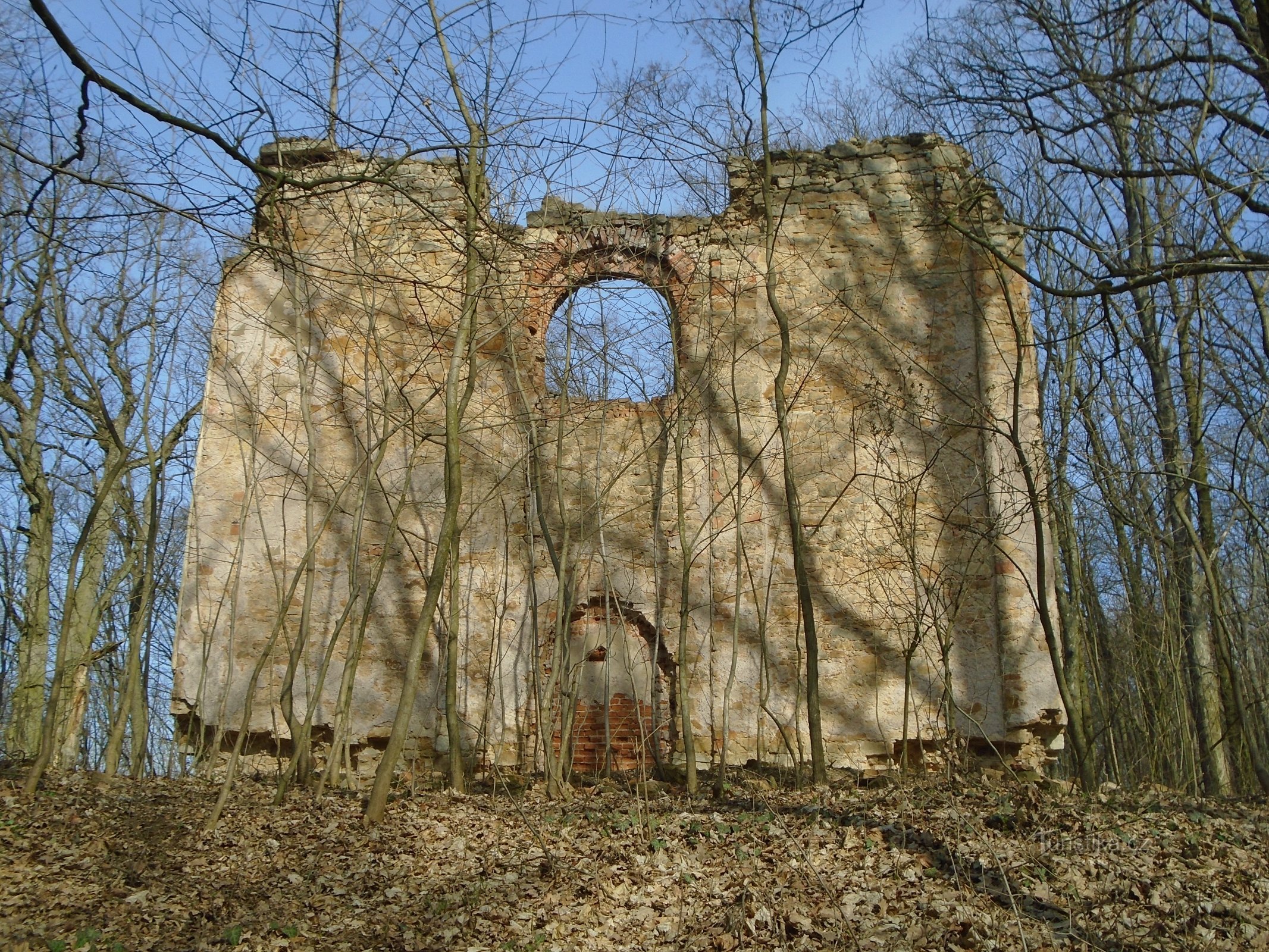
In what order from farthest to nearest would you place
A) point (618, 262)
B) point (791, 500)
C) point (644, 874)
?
point (618, 262) → point (791, 500) → point (644, 874)

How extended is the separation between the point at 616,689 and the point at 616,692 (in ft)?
0.08

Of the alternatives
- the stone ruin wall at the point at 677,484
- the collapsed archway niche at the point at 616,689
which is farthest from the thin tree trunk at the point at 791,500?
the collapsed archway niche at the point at 616,689

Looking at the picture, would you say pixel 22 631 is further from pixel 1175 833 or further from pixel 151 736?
pixel 1175 833

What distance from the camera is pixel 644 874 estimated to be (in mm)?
4652

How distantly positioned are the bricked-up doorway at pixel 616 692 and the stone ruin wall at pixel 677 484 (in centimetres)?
3

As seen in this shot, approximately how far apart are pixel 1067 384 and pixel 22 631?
42.2ft

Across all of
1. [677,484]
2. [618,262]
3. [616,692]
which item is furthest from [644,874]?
[618,262]

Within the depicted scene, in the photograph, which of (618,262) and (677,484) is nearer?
(677,484)

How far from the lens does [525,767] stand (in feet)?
24.6

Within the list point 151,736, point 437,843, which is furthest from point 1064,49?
point 151,736

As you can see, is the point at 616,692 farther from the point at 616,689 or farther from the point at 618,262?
the point at 618,262

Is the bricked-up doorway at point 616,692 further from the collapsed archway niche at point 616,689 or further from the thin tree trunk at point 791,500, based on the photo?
the thin tree trunk at point 791,500

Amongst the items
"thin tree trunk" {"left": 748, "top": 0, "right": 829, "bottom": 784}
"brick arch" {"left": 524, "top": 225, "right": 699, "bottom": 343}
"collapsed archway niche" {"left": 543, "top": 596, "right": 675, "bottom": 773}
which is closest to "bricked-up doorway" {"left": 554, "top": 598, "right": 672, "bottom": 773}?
"collapsed archway niche" {"left": 543, "top": 596, "right": 675, "bottom": 773}

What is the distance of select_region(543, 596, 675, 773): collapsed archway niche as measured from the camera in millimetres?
7531
